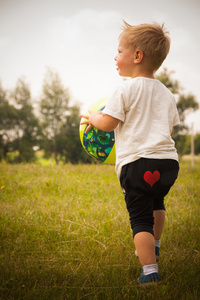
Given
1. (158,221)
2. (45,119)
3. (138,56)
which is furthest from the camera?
(45,119)

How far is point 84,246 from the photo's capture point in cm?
234

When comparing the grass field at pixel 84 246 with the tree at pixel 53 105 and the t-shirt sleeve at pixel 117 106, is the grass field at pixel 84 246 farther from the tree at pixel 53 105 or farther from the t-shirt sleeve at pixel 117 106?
the tree at pixel 53 105

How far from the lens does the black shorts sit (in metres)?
1.68

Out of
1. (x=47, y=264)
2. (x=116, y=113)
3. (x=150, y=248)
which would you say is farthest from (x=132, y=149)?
(x=47, y=264)

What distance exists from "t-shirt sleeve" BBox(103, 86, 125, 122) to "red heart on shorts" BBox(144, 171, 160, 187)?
0.38 metres

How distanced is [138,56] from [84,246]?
1610 millimetres

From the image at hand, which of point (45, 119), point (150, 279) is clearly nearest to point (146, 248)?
point (150, 279)

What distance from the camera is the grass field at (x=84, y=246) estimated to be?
5.55 feet

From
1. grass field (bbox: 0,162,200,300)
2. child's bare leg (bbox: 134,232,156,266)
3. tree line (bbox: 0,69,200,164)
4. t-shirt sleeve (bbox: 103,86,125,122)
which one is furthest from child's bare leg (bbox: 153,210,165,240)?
tree line (bbox: 0,69,200,164)

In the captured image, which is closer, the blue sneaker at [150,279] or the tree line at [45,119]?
the blue sneaker at [150,279]

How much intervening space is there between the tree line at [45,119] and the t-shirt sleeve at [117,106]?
66.2 ft

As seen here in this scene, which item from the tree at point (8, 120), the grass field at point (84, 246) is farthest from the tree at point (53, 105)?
the grass field at point (84, 246)

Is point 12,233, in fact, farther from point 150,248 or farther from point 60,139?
point 60,139

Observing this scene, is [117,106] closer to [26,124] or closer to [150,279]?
[150,279]
